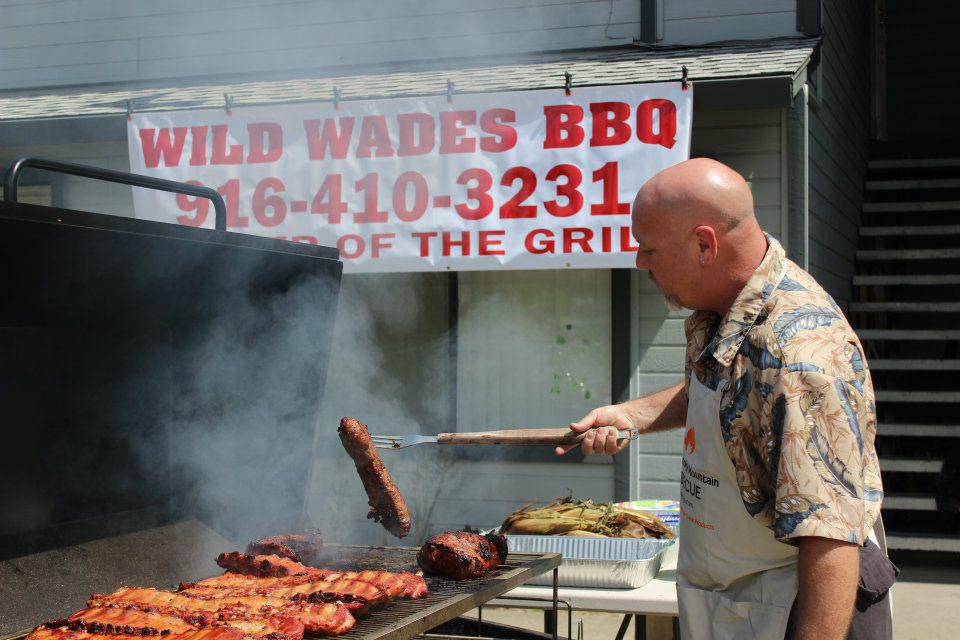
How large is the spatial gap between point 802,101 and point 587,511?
4.03 meters

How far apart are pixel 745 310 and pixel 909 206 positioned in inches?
361

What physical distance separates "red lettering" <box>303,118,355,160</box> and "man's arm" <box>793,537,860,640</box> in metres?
5.52

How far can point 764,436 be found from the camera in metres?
2.27

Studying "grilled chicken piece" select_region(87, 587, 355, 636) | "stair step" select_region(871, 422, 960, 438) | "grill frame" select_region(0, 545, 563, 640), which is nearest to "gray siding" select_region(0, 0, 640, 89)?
"stair step" select_region(871, 422, 960, 438)

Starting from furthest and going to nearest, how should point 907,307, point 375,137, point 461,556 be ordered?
1. point 907,307
2. point 375,137
3. point 461,556

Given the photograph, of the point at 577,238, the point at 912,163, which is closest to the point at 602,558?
the point at 577,238

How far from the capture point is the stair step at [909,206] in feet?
33.8

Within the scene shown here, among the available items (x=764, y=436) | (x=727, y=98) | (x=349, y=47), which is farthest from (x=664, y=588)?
(x=349, y=47)

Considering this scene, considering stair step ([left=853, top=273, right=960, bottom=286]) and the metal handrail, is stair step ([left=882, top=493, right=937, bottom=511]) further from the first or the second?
the metal handrail

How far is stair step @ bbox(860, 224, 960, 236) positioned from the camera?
32.5 ft

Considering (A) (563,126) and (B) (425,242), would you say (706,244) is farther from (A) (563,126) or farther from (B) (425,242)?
(B) (425,242)

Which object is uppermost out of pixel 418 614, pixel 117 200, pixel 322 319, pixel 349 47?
pixel 349 47

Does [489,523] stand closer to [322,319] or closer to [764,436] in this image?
[322,319]

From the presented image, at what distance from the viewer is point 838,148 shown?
9617 mm
